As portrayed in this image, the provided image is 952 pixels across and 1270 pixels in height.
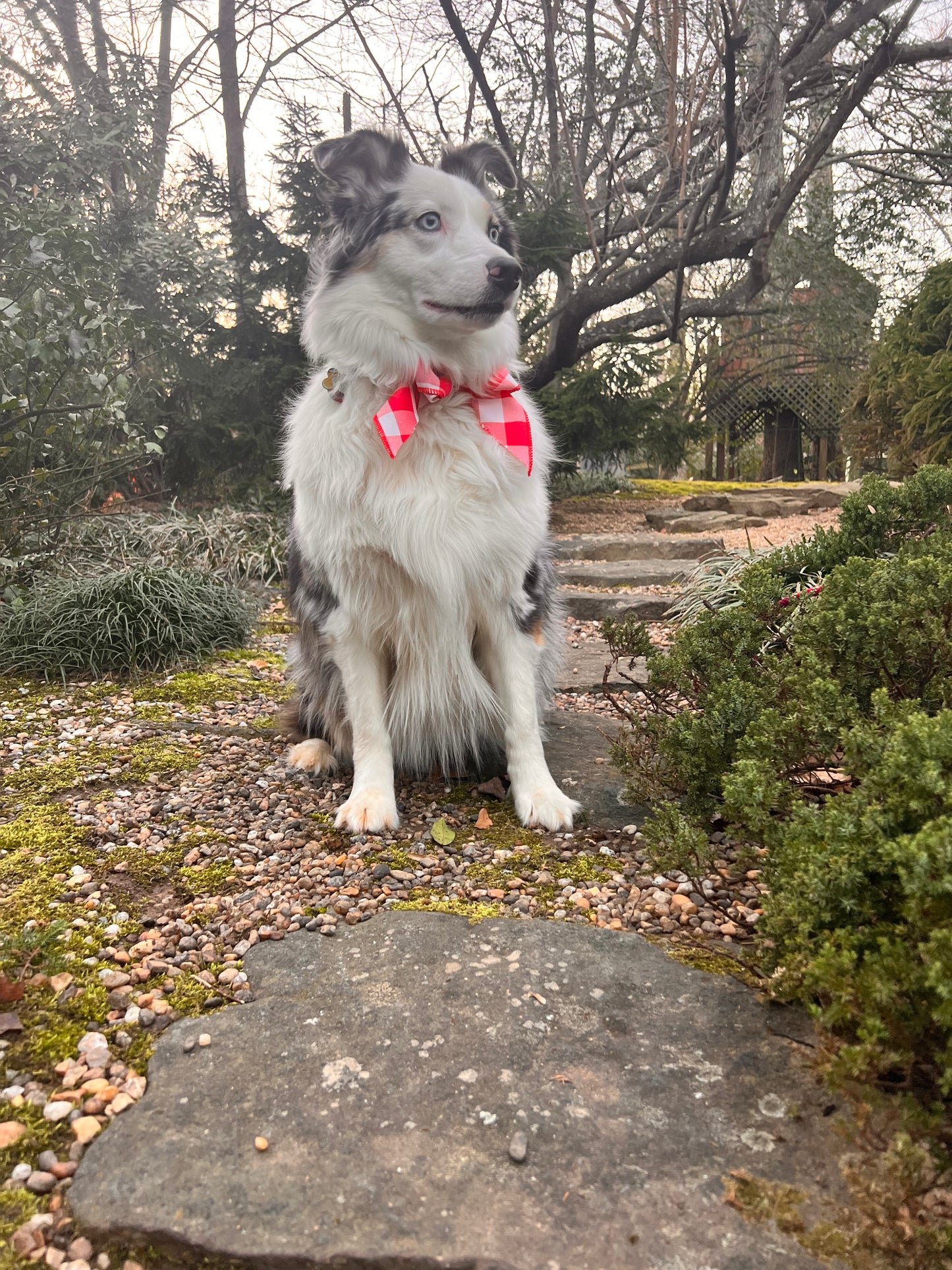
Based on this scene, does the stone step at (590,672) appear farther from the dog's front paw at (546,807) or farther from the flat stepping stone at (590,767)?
the dog's front paw at (546,807)

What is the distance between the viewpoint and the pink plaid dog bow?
2467 millimetres

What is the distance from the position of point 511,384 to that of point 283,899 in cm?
162

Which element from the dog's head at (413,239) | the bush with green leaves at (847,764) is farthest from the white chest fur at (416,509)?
the bush with green leaves at (847,764)

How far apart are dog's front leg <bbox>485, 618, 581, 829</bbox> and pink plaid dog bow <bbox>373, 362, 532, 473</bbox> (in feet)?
1.76

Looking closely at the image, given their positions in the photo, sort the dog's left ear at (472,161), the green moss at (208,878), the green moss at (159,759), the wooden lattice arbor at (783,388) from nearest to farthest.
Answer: the green moss at (208,878) < the dog's left ear at (472,161) < the green moss at (159,759) < the wooden lattice arbor at (783,388)

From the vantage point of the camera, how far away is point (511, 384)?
2.68m

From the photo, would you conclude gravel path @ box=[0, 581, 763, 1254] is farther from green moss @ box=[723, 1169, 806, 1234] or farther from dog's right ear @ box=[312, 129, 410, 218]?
dog's right ear @ box=[312, 129, 410, 218]

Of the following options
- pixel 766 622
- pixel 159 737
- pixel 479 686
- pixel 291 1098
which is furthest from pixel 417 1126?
pixel 159 737

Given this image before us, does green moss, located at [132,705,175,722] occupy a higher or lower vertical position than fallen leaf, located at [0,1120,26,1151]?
higher

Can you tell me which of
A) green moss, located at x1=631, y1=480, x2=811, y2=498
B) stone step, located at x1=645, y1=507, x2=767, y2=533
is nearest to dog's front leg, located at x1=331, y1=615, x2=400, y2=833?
stone step, located at x1=645, y1=507, x2=767, y2=533

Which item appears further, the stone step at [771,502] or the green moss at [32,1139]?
the stone step at [771,502]

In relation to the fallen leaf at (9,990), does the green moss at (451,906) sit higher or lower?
lower

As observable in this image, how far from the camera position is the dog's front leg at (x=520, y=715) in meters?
2.65

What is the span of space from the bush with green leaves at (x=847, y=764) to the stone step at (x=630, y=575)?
2814 millimetres
